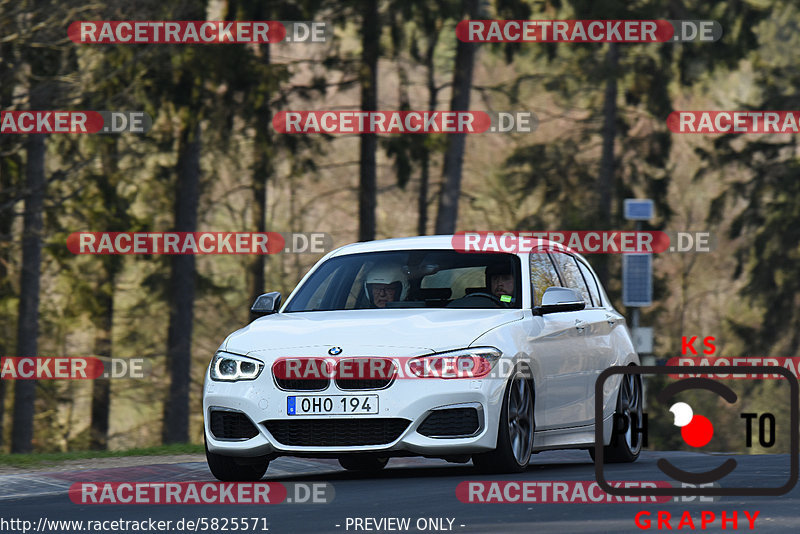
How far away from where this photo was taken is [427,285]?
1211cm

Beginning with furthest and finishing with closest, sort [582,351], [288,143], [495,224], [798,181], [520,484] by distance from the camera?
[495,224]
[798,181]
[288,143]
[582,351]
[520,484]

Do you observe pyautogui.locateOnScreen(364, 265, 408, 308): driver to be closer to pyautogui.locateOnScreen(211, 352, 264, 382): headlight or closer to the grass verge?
pyautogui.locateOnScreen(211, 352, 264, 382): headlight

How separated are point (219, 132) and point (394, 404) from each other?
2333cm

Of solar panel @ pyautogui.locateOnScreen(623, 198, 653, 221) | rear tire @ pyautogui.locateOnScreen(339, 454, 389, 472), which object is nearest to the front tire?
rear tire @ pyautogui.locateOnScreen(339, 454, 389, 472)

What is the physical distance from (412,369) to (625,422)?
3156 millimetres

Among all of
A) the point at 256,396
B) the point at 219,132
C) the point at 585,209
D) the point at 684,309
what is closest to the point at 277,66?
the point at 219,132

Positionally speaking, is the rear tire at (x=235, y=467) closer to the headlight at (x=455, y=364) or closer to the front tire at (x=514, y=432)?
the headlight at (x=455, y=364)

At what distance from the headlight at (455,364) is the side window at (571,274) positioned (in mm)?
2326

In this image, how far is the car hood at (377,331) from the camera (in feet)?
35.1

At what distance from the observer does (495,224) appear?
42.4 m

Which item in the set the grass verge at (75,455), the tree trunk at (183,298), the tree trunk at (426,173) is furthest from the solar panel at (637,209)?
the tree trunk at (426,173)

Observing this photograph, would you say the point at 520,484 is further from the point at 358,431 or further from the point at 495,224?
the point at 495,224

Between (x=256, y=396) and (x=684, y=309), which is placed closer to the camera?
(x=256, y=396)

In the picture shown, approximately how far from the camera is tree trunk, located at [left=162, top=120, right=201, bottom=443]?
3272 cm
